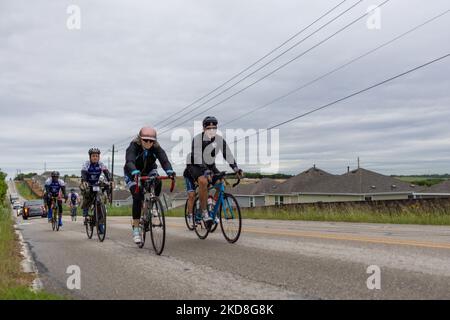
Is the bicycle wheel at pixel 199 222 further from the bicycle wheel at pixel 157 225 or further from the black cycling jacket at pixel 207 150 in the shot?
the bicycle wheel at pixel 157 225

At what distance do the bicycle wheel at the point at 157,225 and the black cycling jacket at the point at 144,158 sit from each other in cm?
63

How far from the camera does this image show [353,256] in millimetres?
6375

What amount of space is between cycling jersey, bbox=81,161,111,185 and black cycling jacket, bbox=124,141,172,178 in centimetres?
280

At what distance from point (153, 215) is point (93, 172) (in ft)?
12.3

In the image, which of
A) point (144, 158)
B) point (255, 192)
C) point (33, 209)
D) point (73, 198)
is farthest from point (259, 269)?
point (255, 192)

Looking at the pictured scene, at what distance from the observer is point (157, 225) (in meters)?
7.65

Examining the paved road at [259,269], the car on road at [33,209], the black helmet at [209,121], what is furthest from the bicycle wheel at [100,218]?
the car on road at [33,209]

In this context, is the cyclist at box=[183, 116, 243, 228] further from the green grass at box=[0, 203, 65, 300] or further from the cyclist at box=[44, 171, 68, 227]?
the cyclist at box=[44, 171, 68, 227]

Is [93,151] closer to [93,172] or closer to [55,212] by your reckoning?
[93,172]

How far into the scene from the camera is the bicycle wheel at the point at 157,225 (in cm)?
736

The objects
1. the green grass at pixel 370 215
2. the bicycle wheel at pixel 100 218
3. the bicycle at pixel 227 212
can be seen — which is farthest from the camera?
the green grass at pixel 370 215

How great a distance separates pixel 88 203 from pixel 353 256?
684cm
